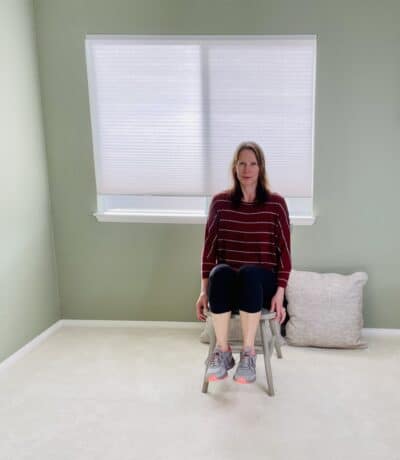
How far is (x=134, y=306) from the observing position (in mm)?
2996

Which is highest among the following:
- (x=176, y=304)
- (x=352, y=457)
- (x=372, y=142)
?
(x=372, y=142)

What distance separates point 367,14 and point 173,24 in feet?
3.72

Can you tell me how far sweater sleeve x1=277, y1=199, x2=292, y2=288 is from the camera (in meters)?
2.19

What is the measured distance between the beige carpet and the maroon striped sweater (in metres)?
0.58

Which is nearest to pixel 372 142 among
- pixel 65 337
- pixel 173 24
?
pixel 173 24

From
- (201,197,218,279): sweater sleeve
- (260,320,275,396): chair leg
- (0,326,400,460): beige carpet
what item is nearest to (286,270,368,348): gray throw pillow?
(0,326,400,460): beige carpet

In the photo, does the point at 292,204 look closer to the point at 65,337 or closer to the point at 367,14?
the point at 367,14

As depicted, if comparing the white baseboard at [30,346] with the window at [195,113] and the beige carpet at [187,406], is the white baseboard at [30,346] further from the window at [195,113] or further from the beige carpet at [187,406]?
the window at [195,113]

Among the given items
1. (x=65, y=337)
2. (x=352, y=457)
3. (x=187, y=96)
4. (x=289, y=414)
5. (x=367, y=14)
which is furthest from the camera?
(x=65, y=337)

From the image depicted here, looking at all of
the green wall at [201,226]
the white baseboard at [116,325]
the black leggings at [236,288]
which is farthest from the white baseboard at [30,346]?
the black leggings at [236,288]

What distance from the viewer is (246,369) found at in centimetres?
206

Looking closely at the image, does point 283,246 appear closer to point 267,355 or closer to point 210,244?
point 210,244

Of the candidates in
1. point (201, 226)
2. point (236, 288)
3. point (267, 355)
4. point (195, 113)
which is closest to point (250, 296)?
point (236, 288)

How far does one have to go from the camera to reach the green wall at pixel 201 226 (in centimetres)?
255
